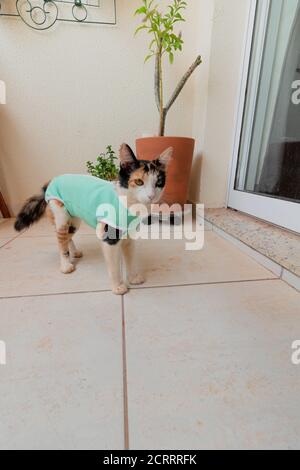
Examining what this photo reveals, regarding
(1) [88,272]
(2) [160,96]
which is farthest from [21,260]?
(2) [160,96]

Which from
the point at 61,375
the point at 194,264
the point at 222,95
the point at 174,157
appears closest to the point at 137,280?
the point at 194,264

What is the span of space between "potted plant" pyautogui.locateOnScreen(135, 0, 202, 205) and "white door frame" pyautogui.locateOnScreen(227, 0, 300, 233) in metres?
0.27

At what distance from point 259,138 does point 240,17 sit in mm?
628

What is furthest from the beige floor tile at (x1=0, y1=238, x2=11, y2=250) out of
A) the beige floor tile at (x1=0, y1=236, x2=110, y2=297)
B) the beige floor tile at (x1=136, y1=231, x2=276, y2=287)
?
the beige floor tile at (x1=136, y1=231, x2=276, y2=287)

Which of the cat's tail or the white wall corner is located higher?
the white wall corner

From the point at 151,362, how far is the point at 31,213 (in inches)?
26.3

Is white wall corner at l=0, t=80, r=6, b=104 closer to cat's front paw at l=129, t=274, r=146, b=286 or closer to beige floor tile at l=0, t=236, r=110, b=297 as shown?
beige floor tile at l=0, t=236, r=110, b=297

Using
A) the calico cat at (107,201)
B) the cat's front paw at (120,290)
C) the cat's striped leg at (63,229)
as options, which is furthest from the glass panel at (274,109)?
the cat's striped leg at (63,229)

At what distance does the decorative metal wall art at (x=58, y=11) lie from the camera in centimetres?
129

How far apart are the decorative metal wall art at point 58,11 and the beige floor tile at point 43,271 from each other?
1.26 metres

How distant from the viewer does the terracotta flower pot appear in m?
1.23

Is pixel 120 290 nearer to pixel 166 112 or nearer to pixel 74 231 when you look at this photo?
pixel 74 231

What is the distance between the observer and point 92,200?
707mm
